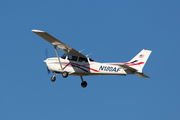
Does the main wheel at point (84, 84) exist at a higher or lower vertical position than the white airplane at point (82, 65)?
lower

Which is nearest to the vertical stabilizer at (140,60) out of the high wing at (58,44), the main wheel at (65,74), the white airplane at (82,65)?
the white airplane at (82,65)

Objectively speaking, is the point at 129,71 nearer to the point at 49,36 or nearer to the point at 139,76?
the point at 139,76

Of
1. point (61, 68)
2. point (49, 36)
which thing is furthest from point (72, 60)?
point (49, 36)

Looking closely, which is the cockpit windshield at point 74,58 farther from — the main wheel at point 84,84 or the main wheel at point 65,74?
the main wheel at point 84,84

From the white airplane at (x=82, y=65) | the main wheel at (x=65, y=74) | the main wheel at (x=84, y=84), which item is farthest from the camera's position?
the main wheel at (x=84, y=84)

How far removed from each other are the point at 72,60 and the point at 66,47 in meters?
0.98

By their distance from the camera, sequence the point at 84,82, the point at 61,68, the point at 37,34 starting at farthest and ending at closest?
the point at 84,82, the point at 61,68, the point at 37,34

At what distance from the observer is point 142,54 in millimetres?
23062

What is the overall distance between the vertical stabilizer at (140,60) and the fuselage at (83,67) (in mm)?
1045

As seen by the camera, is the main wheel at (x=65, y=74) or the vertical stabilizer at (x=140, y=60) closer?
the vertical stabilizer at (x=140, y=60)

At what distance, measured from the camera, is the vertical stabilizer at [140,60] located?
2270 centimetres

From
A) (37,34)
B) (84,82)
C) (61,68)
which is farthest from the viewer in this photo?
(84,82)

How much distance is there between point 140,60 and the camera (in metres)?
22.9

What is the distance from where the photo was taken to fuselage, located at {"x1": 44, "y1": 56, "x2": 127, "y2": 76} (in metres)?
22.5
